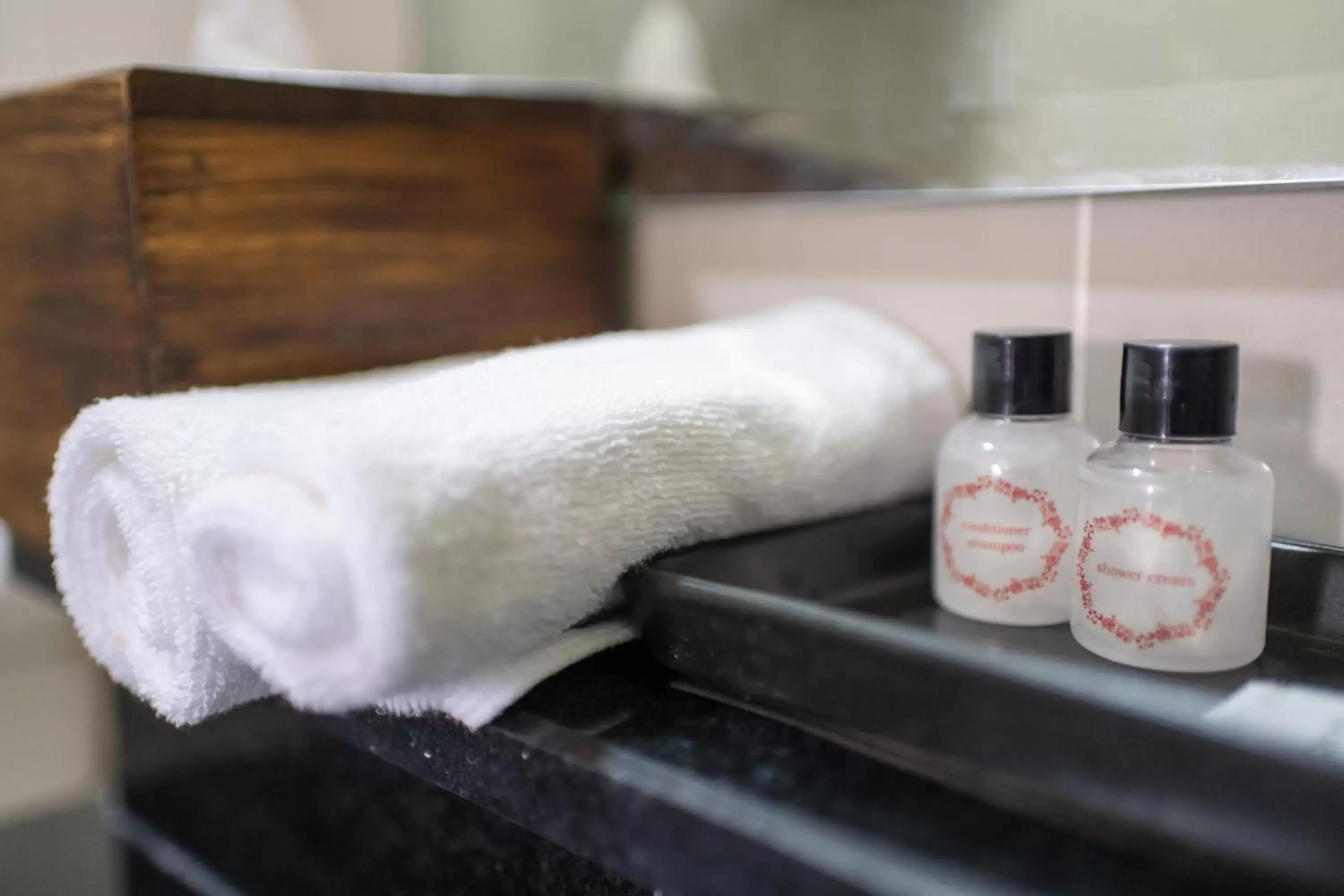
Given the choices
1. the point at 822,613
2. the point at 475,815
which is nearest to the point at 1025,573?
the point at 822,613

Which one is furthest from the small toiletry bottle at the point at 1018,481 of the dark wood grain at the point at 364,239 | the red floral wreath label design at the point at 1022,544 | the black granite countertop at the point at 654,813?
the dark wood grain at the point at 364,239

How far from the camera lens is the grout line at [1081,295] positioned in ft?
1.71

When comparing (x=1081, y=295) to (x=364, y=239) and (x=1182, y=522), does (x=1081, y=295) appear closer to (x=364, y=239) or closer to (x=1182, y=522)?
(x=1182, y=522)

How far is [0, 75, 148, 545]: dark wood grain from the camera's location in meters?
0.51

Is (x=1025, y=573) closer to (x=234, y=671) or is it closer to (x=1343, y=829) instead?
(x=1343, y=829)

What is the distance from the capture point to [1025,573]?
45 cm

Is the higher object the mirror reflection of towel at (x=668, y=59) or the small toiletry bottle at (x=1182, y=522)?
the mirror reflection of towel at (x=668, y=59)

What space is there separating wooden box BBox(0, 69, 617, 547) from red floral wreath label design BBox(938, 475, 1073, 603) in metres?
0.33

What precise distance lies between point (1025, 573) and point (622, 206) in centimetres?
40

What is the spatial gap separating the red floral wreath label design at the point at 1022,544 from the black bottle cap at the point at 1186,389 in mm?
62

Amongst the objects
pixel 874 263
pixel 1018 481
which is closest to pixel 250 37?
pixel 874 263

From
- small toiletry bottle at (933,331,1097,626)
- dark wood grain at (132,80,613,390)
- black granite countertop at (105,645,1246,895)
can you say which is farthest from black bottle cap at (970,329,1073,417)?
dark wood grain at (132,80,613,390)

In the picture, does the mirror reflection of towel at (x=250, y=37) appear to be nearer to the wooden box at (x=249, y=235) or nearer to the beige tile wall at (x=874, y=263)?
the wooden box at (x=249, y=235)

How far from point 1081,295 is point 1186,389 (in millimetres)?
151
